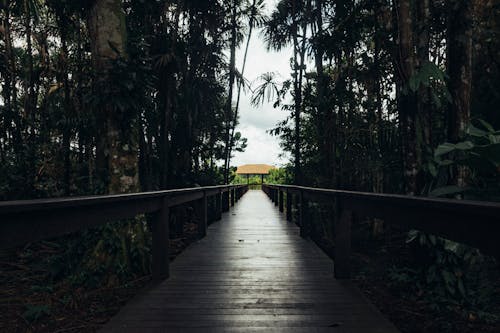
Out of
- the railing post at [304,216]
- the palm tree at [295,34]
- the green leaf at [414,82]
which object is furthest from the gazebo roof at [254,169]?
the green leaf at [414,82]

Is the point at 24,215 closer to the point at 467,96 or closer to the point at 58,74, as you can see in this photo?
the point at 467,96

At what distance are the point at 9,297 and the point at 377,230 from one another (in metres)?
7.03

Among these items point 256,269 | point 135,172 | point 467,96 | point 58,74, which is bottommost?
point 256,269

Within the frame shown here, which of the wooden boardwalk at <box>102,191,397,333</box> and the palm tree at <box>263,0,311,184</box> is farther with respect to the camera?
the palm tree at <box>263,0,311,184</box>

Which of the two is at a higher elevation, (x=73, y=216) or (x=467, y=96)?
(x=467, y=96)

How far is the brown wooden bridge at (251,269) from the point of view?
62.1 inches

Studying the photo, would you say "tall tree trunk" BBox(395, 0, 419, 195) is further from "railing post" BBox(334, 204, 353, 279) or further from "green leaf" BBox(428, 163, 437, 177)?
"railing post" BBox(334, 204, 353, 279)

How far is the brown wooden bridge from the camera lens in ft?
5.17

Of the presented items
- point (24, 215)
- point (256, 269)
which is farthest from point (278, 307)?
point (24, 215)

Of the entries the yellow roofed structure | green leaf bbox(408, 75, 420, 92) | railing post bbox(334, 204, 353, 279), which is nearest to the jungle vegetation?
green leaf bbox(408, 75, 420, 92)

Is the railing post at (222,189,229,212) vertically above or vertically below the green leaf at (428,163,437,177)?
below

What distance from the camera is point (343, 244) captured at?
3527 mm

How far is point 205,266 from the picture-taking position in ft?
14.0

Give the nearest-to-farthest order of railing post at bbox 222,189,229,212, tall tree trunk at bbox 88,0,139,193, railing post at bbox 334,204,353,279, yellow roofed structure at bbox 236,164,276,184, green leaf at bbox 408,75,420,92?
railing post at bbox 334,204,353,279 → green leaf at bbox 408,75,420,92 → tall tree trunk at bbox 88,0,139,193 → railing post at bbox 222,189,229,212 → yellow roofed structure at bbox 236,164,276,184
